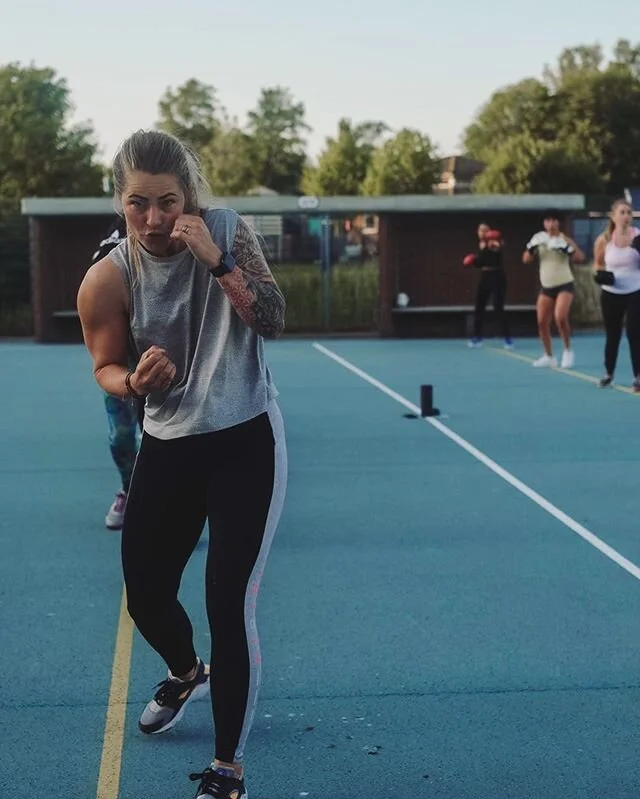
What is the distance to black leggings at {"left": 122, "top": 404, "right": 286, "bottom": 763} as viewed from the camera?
3.80m

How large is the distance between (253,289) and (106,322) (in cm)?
47

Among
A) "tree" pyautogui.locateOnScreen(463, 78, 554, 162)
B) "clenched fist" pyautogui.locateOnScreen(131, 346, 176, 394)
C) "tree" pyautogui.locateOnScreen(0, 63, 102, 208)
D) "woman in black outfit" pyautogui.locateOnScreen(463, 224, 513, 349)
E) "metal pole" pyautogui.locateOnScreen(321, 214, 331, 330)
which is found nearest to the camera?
"clenched fist" pyautogui.locateOnScreen(131, 346, 176, 394)

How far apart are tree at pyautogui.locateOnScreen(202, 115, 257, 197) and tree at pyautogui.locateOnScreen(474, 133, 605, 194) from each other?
A: 1635 centimetres

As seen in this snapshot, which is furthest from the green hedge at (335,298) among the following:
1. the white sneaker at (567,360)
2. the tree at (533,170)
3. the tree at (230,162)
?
the tree at (230,162)

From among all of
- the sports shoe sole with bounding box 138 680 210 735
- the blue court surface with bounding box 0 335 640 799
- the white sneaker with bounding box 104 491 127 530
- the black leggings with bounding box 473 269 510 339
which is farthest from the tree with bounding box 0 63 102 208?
the sports shoe sole with bounding box 138 680 210 735

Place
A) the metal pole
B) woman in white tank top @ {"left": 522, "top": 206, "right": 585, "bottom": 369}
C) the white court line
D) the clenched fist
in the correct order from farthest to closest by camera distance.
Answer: the metal pole → woman in white tank top @ {"left": 522, "top": 206, "right": 585, "bottom": 369} → the white court line → the clenched fist

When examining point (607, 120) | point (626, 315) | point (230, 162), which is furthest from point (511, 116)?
point (626, 315)

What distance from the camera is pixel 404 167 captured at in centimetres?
8619

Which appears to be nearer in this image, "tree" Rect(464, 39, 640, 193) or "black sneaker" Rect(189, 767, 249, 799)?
"black sneaker" Rect(189, 767, 249, 799)

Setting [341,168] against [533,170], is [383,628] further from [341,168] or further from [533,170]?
[341,168]

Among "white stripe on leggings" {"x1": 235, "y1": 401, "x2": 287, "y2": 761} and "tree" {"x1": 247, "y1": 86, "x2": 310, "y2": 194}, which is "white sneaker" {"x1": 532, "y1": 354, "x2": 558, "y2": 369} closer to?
"white stripe on leggings" {"x1": 235, "y1": 401, "x2": 287, "y2": 761}

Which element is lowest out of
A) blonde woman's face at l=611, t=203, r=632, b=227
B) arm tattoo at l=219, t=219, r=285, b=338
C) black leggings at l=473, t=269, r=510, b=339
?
black leggings at l=473, t=269, r=510, b=339

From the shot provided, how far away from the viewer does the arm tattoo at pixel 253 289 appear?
3.63 meters

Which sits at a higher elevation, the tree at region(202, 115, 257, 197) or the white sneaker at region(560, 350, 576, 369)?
the tree at region(202, 115, 257, 197)
